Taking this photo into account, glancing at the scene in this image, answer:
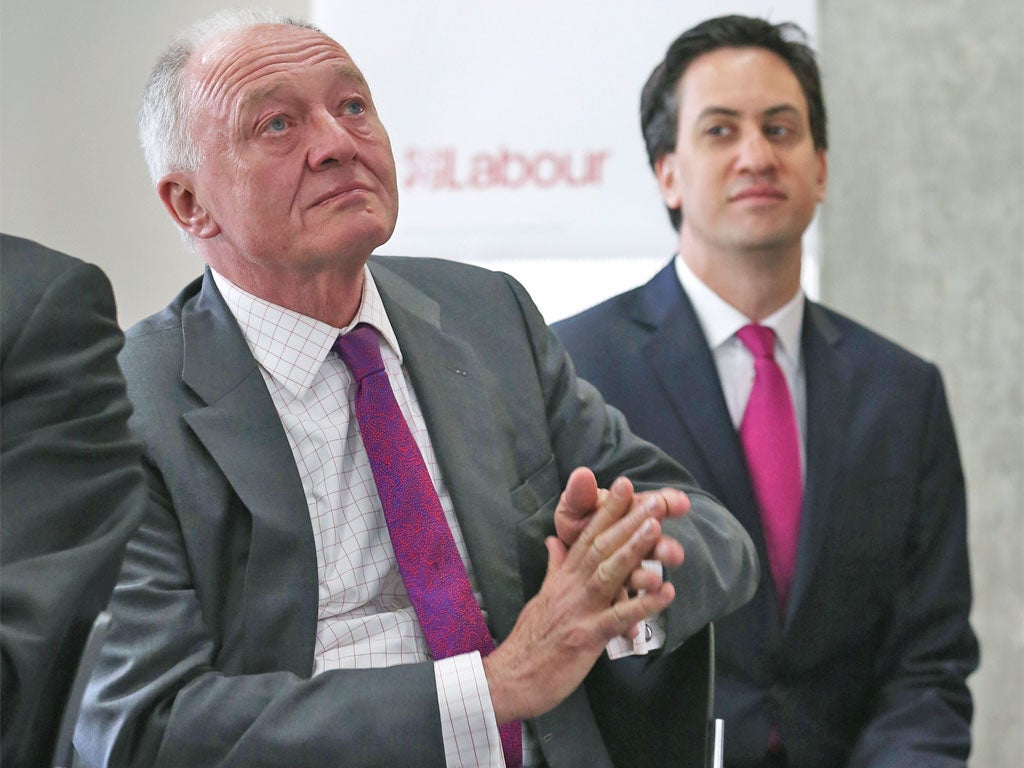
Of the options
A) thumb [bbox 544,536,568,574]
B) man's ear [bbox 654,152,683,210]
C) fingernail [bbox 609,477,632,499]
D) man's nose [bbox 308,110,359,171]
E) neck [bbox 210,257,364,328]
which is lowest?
thumb [bbox 544,536,568,574]

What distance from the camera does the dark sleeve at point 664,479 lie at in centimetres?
187

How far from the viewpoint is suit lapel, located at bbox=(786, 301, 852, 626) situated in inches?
101

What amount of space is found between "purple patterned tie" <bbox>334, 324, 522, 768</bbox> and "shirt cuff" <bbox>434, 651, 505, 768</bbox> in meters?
0.09

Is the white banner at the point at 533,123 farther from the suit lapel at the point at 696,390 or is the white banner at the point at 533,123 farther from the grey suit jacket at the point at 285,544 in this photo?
the grey suit jacket at the point at 285,544

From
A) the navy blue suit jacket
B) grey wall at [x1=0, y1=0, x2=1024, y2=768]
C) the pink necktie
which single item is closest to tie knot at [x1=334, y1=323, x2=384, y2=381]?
the navy blue suit jacket

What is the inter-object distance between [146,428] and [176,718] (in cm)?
38

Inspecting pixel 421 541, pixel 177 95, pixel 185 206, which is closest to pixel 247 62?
pixel 177 95

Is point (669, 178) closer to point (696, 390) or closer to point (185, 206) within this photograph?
point (696, 390)

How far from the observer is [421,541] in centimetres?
180

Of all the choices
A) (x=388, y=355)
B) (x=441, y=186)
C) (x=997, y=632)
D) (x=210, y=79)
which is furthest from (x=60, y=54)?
(x=997, y=632)

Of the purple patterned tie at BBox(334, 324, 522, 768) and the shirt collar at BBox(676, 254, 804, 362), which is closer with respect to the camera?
the purple patterned tie at BBox(334, 324, 522, 768)

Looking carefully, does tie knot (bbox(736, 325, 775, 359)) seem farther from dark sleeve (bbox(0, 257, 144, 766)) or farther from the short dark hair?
dark sleeve (bbox(0, 257, 144, 766))

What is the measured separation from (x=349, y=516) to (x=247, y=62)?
669 millimetres

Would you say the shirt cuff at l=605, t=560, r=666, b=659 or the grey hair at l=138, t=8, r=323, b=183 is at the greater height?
the grey hair at l=138, t=8, r=323, b=183
